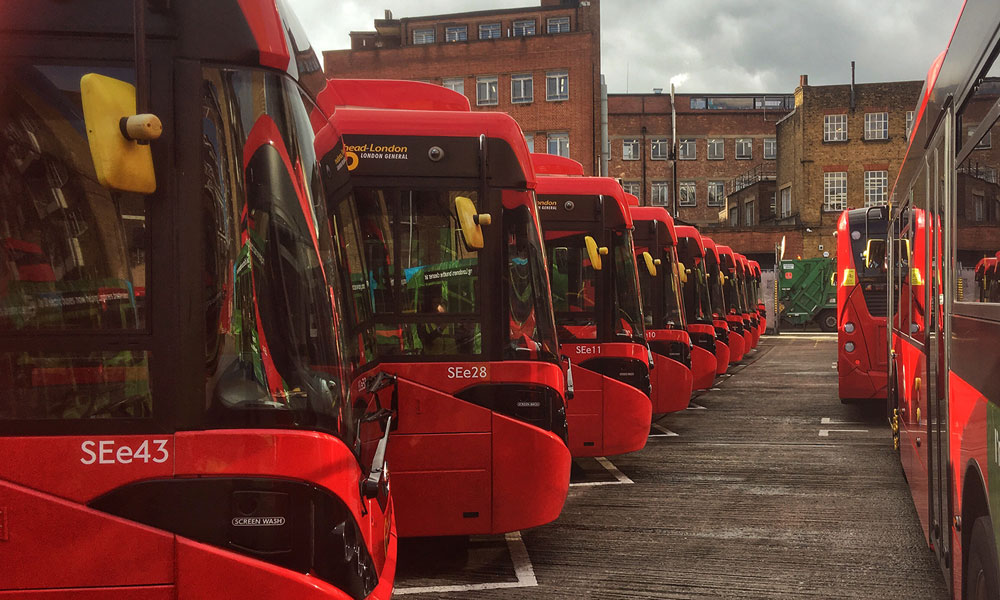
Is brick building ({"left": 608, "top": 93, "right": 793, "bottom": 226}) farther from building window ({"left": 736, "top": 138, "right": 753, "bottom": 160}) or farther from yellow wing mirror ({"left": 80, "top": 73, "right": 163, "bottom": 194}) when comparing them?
yellow wing mirror ({"left": 80, "top": 73, "right": 163, "bottom": 194})

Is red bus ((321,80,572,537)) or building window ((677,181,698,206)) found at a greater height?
building window ((677,181,698,206))

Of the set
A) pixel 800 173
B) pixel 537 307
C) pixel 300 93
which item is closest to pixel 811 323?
pixel 800 173

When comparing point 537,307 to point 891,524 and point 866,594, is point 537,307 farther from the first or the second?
point 891,524

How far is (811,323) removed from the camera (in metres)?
50.7

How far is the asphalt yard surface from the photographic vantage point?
659 cm

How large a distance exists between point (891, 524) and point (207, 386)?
22.0 ft

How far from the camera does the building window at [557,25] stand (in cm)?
5844

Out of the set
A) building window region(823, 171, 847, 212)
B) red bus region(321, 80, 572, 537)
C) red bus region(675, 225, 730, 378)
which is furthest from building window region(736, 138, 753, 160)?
red bus region(321, 80, 572, 537)

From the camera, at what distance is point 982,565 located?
362 cm

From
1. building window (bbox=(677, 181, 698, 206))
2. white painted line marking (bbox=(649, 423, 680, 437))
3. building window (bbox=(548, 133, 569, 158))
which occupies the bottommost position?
white painted line marking (bbox=(649, 423, 680, 437))

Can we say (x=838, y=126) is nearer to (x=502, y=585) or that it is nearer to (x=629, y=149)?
(x=629, y=149)

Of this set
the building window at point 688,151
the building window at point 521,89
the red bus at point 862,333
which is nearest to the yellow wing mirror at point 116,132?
the red bus at point 862,333

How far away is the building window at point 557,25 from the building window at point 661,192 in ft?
57.9

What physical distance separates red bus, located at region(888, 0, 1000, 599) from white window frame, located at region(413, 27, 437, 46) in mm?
56666
